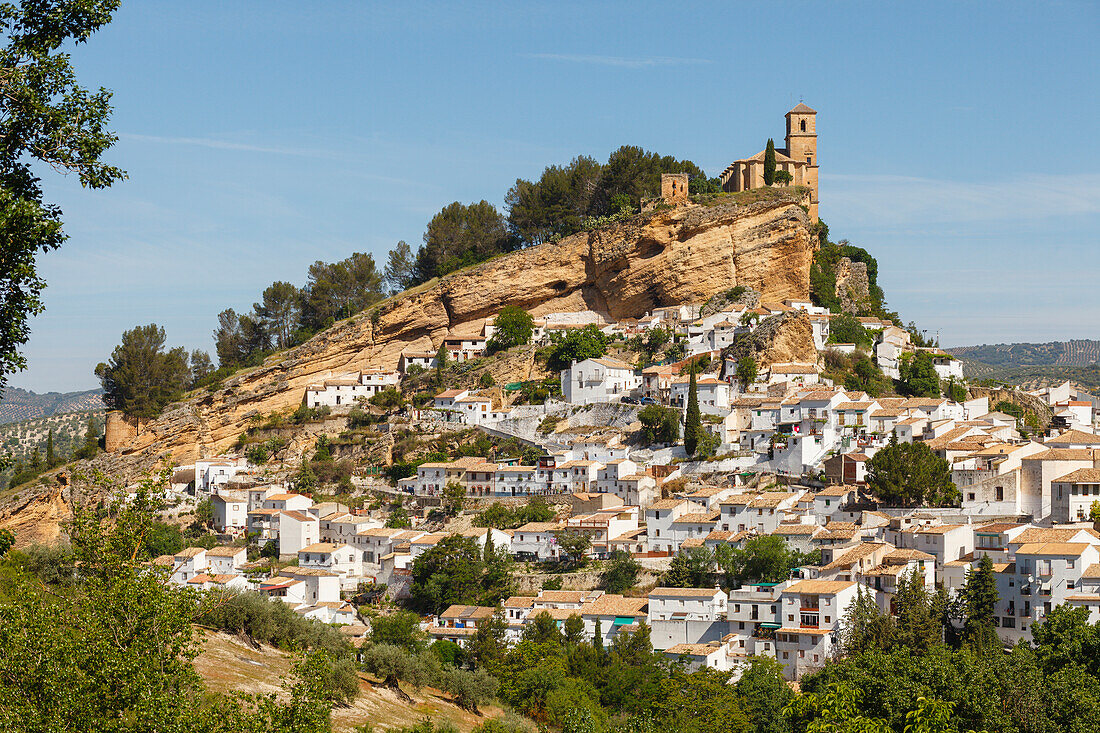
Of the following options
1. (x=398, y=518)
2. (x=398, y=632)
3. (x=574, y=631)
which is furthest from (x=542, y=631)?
(x=398, y=518)

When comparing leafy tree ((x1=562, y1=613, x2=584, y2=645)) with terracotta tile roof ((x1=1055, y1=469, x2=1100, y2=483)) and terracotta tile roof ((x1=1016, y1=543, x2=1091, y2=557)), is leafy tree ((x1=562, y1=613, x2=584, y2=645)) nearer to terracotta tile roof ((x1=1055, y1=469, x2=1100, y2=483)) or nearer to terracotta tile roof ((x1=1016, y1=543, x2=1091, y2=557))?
terracotta tile roof ((x1=1016, y1=543, x2=1091, y2=557))

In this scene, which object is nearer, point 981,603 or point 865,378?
point 981,603

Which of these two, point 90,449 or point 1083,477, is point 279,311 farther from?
point 1083,477

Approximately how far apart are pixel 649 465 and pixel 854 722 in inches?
1173

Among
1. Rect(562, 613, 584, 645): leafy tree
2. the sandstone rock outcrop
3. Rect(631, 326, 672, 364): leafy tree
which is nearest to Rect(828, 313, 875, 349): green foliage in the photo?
the sandstone rock outcrop

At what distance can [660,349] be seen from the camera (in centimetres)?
5959

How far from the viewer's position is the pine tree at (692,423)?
48.8 metres

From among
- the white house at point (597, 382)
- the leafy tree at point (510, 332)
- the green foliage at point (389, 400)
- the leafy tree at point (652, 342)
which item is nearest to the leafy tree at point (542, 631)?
the white house at point (597, 382)

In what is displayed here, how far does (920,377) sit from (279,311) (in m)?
39.0

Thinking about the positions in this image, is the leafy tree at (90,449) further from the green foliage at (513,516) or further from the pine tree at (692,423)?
the pine tree at (692,423)

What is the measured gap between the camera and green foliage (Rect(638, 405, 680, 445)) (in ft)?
164

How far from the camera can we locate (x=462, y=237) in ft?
242

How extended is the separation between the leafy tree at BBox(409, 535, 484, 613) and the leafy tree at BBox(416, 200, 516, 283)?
106ft

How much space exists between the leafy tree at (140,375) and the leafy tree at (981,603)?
44.2 metres
